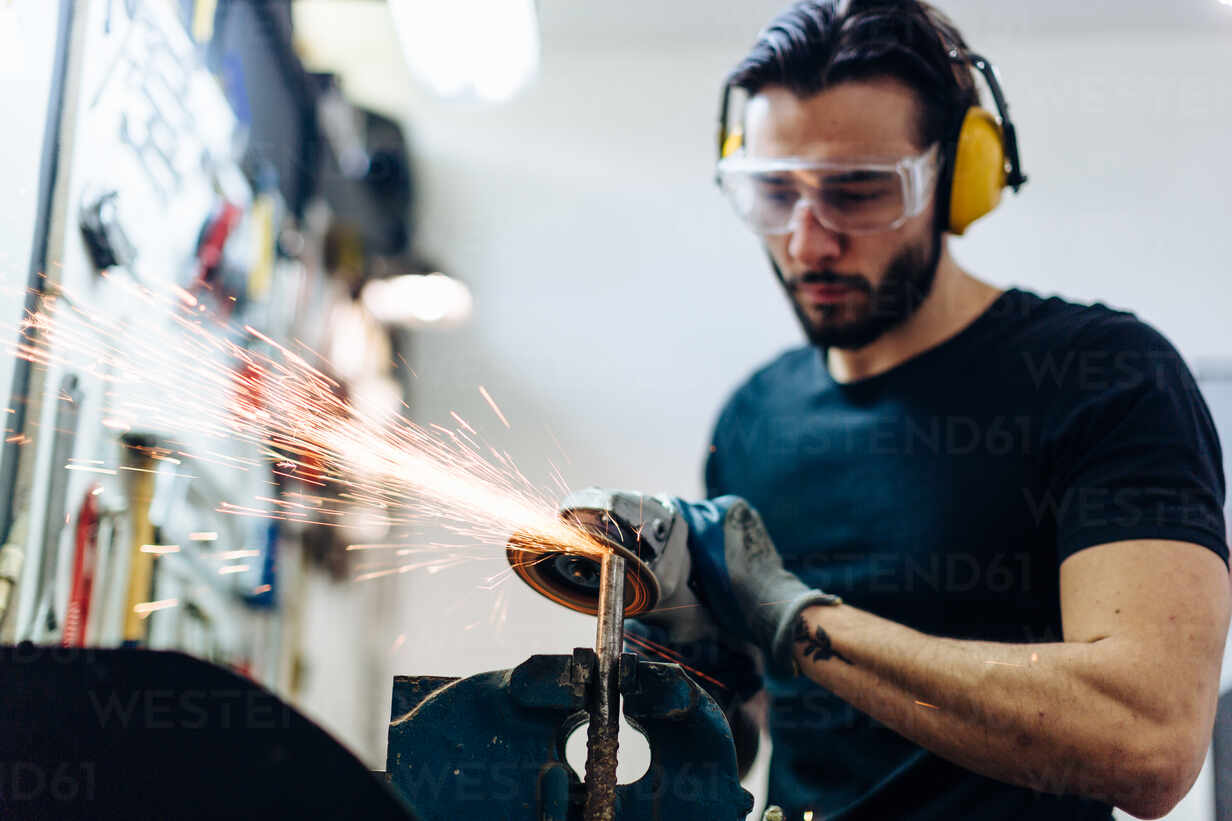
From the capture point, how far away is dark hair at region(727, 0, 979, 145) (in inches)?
72.4

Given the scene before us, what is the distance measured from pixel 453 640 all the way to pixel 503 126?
1.99 m

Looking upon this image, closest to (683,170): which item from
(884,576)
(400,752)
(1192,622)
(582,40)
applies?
(582,40)

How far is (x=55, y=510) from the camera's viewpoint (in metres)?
1.75

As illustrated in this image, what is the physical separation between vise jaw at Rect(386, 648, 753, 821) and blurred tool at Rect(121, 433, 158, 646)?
1144 millimetres

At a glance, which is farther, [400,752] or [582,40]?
[582,40]

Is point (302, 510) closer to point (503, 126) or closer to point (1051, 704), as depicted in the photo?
point (503, 126)

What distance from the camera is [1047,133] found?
3.77 metres

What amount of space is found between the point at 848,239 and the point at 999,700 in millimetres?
892

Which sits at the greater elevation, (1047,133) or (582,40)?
(582,40)

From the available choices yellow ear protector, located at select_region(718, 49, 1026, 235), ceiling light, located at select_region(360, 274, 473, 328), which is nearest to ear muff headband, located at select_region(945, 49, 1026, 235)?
yellow ear protector, located at select_region(718, 49, 1026, 235)

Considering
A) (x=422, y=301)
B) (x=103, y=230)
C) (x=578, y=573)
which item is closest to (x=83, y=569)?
(x=103, y=230)

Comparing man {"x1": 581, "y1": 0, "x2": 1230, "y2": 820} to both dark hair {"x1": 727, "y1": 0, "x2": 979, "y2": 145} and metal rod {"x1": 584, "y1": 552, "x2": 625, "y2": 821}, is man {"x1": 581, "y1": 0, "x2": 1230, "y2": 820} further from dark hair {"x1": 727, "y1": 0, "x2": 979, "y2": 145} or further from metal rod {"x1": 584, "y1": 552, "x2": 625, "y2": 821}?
metal rod {"x1": 584, "y1": 552, "x2": 625, "y2": 821}

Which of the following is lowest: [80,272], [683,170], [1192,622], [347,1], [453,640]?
[453,640]

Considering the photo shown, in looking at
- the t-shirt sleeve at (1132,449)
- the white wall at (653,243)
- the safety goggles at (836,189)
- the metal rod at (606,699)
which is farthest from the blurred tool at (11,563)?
the white wall at (653,243)
